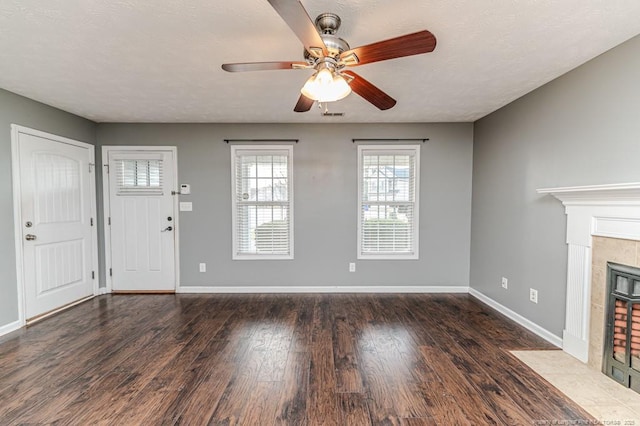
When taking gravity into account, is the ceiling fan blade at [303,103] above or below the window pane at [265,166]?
above

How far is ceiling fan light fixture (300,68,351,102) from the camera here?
1621 mm

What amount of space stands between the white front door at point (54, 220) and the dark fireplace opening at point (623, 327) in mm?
5287

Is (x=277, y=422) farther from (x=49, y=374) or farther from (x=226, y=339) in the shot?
(x=49, y=374)

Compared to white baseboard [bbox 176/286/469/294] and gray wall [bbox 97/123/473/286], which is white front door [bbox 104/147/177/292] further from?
white baseboard [bbox 176/286/469/294]

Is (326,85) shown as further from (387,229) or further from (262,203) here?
(387,229)

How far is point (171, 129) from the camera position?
390cm

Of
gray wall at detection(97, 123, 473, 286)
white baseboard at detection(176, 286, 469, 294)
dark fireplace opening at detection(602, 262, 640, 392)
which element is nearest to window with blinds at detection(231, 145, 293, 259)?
gray wall at detection(97, 123, 473, 286)

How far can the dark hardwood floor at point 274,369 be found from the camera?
1.71m

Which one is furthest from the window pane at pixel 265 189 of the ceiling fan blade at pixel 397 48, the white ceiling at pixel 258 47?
the ceiling fan blade at pixel 397 48

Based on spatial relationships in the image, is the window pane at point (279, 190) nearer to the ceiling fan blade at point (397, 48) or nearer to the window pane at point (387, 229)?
the window pane at point (387, 229)

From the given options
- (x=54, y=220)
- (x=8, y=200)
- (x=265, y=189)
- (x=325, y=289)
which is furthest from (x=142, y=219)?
(x=325, y=289)

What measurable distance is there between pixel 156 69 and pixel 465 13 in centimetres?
231

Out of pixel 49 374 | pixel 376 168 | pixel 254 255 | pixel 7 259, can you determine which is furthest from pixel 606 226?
pixel 7 259

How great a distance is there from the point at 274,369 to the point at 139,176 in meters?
3.31
